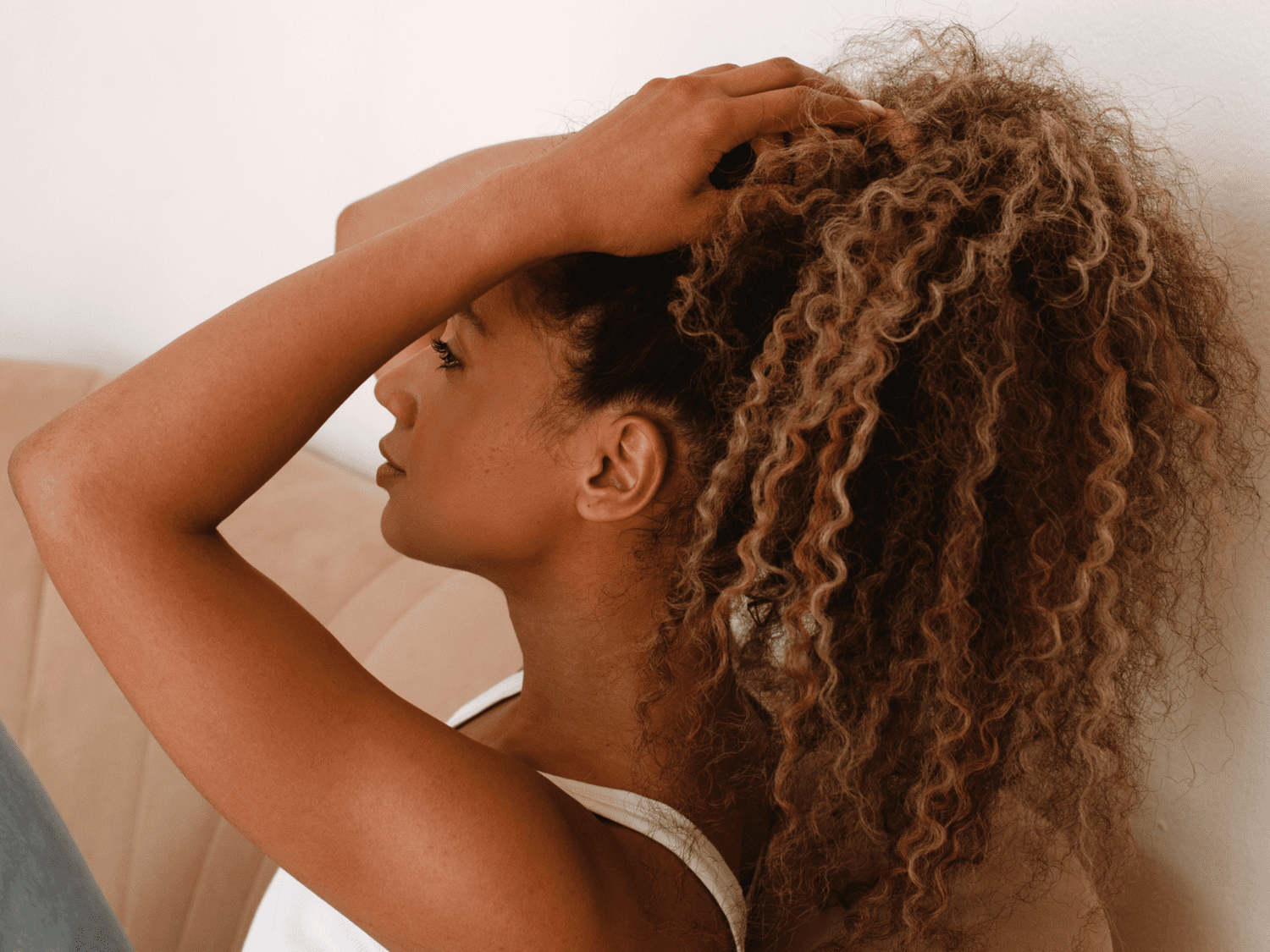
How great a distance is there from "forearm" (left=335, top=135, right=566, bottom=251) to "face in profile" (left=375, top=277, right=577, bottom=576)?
0.46 metres

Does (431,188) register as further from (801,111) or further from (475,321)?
(801,111)

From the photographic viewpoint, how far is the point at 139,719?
4.47ft

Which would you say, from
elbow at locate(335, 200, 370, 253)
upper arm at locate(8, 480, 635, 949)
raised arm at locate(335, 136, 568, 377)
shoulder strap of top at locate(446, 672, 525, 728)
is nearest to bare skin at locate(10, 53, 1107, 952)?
upper arm at locate(8, 480, 635, 949)

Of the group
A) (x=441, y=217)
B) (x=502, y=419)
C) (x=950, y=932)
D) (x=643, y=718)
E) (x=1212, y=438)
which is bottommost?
(x=950, y=932)

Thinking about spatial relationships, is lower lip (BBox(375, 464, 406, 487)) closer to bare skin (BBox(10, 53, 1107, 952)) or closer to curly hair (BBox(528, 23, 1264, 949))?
bare skin (BBox(10, 53, 1107, 952))

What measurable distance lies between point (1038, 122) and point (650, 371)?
309 millimetres

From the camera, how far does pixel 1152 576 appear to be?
0.72 meters

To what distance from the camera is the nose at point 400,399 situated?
813mm

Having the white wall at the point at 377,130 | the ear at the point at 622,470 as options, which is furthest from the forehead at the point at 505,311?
the white wall at the point at 377,130

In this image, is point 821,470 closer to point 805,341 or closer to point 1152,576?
point 805,341

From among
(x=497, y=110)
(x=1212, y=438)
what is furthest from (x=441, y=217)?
(x=497, y=110)

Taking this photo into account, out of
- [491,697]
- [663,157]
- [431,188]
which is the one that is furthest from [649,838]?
[431,188]

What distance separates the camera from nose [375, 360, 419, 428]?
813mm

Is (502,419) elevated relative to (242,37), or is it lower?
lower
